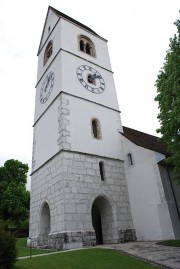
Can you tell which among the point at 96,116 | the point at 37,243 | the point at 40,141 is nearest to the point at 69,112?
the point at 96,116

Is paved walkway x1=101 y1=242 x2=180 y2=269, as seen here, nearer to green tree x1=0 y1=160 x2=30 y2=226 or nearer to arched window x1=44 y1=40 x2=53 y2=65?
arched window x1=44 y1=40 x2=53 y2=65

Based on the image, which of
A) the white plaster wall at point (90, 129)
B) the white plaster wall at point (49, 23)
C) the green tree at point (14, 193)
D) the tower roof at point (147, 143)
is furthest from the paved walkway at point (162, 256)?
the white plaster wall at point (49, 23)

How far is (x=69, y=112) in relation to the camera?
1722 cm

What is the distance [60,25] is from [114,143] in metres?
11.9

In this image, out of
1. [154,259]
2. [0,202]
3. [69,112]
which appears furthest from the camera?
[0,202]

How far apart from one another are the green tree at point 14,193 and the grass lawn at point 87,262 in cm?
1934

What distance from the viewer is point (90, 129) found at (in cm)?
1777

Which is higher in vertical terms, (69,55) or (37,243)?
(69,55)

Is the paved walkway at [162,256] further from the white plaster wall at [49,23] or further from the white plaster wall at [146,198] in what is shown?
the white plaster wall at [49,23]

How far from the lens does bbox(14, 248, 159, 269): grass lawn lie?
8.37 metres

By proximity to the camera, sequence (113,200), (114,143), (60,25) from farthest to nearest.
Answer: (60,25) < (114,143) < (113,200)

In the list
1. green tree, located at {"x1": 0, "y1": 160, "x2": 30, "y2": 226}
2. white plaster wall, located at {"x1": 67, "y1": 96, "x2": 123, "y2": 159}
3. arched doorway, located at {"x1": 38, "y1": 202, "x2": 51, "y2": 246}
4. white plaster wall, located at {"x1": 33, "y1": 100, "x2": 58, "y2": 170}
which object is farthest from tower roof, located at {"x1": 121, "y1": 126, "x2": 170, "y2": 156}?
green tree, located at {"x1": 0, "y1": 160, "x2": 30, "y2": 226}

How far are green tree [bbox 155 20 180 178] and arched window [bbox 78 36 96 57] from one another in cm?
1106

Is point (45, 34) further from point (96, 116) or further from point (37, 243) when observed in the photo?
point (37, 243)
